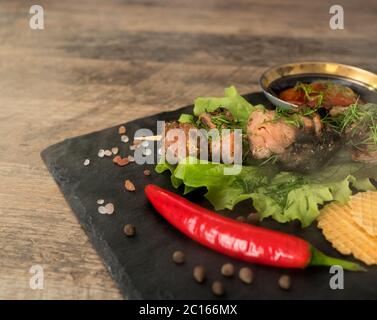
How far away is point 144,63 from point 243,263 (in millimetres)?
3165

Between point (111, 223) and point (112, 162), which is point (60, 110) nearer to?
point (112, 162)

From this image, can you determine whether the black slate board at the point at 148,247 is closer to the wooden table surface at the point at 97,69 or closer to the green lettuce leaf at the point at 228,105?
the wooden table surface at the point at 97,69

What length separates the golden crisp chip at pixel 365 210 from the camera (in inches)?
110

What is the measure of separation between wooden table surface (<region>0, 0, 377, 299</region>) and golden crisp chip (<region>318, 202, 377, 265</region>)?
4.03 ft

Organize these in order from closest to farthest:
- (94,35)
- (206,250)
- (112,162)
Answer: (206,250) < (112,162) < (94,35)

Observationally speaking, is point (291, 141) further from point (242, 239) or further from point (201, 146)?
point (242, 239)

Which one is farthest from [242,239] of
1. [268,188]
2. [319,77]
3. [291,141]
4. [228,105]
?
[319,77]

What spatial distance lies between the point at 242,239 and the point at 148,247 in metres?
0.52

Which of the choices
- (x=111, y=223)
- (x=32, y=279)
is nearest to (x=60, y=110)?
(x=111, y=223)

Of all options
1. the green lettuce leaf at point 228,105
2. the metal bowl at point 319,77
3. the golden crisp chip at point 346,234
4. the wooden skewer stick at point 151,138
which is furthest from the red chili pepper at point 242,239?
the metal bowl at point 319,77

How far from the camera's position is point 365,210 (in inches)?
115

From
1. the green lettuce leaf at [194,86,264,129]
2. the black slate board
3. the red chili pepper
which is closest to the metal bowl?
the green lettuce leaf at [194,86,264,129]

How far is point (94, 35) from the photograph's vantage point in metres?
5.93
